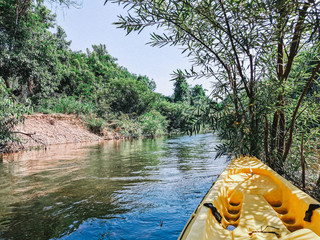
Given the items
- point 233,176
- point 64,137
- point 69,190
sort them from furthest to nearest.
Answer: point 64,137
point 69,190
point 233,176

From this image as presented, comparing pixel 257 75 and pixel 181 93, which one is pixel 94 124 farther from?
pixel 181 93

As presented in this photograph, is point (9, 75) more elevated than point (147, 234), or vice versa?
point (9, 75)

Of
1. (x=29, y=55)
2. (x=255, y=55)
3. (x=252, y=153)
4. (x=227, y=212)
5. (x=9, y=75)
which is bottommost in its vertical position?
(x=227, y=212)

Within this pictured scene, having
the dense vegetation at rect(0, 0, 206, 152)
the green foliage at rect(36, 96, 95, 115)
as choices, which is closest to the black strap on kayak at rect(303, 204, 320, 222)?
the dense vegetation at rect(0, 0, 206, 152)

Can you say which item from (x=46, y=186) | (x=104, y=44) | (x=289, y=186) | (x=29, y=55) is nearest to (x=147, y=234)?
(x=289, y=186)

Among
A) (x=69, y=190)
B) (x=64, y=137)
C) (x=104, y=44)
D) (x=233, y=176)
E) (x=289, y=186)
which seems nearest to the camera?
(x=289, y=186)

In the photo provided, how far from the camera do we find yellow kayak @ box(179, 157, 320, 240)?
48.6 inches

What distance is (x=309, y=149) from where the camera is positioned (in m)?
2.69

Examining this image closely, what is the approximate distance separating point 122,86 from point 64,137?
10800mm

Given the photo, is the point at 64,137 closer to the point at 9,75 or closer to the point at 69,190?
the point at 9,75

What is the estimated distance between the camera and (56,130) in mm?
13547

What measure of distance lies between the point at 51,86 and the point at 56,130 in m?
3.92

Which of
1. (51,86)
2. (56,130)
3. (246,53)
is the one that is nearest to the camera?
(246,53)

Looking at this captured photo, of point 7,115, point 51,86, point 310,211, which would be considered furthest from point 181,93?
point 310,211
